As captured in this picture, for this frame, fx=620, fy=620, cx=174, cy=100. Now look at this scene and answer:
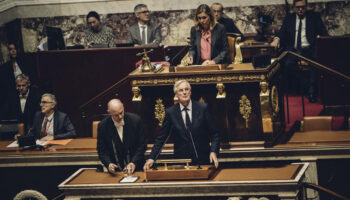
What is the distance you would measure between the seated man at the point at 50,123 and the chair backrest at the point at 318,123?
9.35 feet

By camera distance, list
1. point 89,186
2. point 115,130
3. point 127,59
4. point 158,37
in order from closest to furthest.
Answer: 1. point 89,186
2. point 115,130
3. point 127,59
4. point 158,37

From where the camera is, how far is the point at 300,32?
8797 mm

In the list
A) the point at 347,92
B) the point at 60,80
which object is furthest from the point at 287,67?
the point at 60,80

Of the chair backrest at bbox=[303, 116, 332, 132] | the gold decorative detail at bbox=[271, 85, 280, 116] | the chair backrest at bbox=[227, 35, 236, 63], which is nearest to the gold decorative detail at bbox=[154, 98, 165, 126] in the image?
the chair backrest at bbox=[227, 35, 236, 63]

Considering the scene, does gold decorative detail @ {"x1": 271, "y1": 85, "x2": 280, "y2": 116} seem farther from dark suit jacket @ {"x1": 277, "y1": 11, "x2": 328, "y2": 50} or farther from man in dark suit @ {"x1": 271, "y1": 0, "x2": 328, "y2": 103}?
dark suit jacket @ {"x1": 277, "y1": 11, "x2": 328, "y2": 50}

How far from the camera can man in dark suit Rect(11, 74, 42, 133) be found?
823 cm

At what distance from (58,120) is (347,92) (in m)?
3.67

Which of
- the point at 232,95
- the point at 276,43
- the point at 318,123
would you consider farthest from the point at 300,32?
the point at 232,95

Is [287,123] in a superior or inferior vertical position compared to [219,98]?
inferior

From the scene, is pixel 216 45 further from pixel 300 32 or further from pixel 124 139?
pixel 300 32

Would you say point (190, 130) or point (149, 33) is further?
point (149, 33)

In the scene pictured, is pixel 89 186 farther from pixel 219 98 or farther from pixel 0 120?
pixel 0 120

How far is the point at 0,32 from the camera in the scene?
35.3 ft

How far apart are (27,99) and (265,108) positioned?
11.1ft
